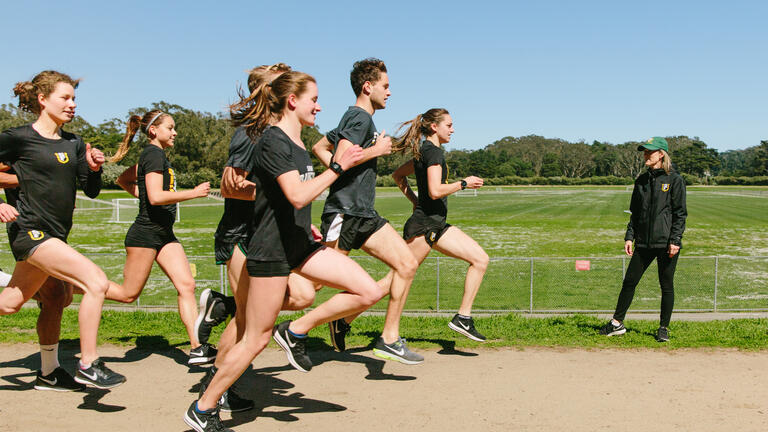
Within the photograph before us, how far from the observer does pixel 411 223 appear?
6.29 metres

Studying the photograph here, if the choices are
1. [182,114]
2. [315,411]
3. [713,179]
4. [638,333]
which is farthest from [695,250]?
[713,179]

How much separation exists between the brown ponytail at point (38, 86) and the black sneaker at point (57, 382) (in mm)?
2158

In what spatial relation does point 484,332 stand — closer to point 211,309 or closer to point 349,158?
point 211,309

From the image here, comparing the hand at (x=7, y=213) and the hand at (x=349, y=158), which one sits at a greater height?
the hand at (x=349, y=158)

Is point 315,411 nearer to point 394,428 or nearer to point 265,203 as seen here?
point 394,428

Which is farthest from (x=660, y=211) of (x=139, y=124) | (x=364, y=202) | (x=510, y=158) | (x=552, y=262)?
(x=510, y=158)

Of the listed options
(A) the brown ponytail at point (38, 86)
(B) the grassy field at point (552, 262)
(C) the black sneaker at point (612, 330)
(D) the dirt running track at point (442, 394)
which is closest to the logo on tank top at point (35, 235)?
(A) the brown ponytail at point (38, 86)

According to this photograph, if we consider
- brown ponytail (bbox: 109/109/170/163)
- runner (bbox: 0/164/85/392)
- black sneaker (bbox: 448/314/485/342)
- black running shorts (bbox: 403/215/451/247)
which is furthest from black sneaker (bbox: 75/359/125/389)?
black sneaker (bbox: 448/314/485/342)

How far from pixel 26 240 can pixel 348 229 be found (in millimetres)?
2408

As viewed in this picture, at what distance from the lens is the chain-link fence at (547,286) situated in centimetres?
1202

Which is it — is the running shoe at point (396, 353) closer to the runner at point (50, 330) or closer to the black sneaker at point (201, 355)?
the black sneaker at point (201, 355)

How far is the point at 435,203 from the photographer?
6.25 metres

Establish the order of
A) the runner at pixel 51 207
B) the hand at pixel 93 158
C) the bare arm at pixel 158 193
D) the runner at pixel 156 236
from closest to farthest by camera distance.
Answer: the runner at pixel 51 207 < the hand at pixel 93 158 < the bare arm at pixel 158 193 < the runner at pixel 156 236

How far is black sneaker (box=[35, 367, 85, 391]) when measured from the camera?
17.9 ft
